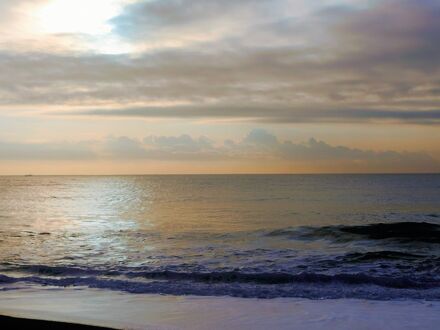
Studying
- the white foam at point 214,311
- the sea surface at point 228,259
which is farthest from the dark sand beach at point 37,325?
the sea surface at point 228,259

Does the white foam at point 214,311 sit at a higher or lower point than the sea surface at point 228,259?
higher

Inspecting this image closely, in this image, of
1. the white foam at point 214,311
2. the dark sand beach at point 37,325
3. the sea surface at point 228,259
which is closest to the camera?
the dark sand beach at point 37,325

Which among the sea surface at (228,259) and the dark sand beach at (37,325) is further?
the sea surface at (228,259)

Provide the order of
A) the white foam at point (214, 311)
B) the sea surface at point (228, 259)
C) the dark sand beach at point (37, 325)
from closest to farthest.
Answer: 1. the dark sand beach at point (37, 325)
2. the white foam at point (214, 311)
3. the sea surface at point (228, 259)

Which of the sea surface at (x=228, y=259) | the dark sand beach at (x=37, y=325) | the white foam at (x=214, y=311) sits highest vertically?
the dark sand beach at (x=37, y=325)

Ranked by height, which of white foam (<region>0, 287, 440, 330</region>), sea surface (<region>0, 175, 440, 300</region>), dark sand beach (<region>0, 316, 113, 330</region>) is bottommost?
sea surface (<region>0, 175, 440, 300</region>)

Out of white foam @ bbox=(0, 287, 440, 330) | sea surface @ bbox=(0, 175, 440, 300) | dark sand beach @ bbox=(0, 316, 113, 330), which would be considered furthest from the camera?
sea surface @ bbox=(0, 175, 440, 300)

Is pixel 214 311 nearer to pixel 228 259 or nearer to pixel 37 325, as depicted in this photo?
pixel 37 325

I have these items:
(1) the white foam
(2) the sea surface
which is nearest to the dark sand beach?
(1) the white foam

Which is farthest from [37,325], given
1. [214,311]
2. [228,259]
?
[228,259]

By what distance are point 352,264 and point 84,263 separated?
10.3m

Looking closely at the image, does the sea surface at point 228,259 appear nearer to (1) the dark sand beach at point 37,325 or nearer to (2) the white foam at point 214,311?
(2) the white foam at point 214,311

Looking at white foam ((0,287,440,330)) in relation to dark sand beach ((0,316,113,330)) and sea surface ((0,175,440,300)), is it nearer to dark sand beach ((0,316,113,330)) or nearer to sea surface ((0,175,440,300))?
dark sand beach ((0,316,113,330))

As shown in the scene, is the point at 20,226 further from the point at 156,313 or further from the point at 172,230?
the point at 156,313
